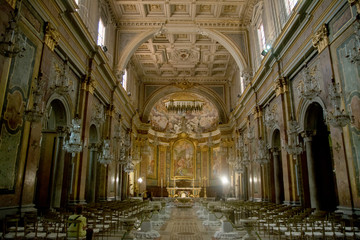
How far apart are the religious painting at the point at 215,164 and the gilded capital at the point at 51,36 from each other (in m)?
22.1

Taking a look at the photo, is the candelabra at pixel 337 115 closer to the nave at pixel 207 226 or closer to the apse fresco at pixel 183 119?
the nave at pixel 207 226

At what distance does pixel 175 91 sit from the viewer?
90.4 ft

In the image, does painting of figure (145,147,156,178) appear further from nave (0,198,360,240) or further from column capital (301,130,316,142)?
column capital (301,130,316,142)

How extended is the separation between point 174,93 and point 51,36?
63.2ft

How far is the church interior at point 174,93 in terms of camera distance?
7.06 meters

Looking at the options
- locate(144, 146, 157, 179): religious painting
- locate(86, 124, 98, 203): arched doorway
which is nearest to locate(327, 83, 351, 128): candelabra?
locate(86, 124, 98, 203): arched doorway

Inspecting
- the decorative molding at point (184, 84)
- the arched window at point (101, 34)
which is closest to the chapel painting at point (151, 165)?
the decorative molding at point (184, 84)

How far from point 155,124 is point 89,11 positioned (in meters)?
18.7

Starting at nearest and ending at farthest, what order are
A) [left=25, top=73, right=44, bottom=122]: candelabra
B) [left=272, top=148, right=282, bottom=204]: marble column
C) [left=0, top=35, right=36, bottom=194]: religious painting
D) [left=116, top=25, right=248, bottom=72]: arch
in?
1. [left=25, top=73, right=44, bottom=122]: candelabra
2. [left=0, top=35, right=36, bottom=194]: religious painting
3. [left=272, top=148, right=282, bottom=204]: marble column
4. [left=116, top=25, right=248, bottom=72]: arch

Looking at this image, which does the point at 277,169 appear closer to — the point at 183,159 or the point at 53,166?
the point at 53,166

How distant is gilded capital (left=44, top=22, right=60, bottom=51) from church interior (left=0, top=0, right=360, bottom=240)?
39mm

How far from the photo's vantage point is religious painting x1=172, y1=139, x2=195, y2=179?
30625 mm

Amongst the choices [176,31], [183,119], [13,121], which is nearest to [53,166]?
[13,121]

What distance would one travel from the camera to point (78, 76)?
40.3ft
